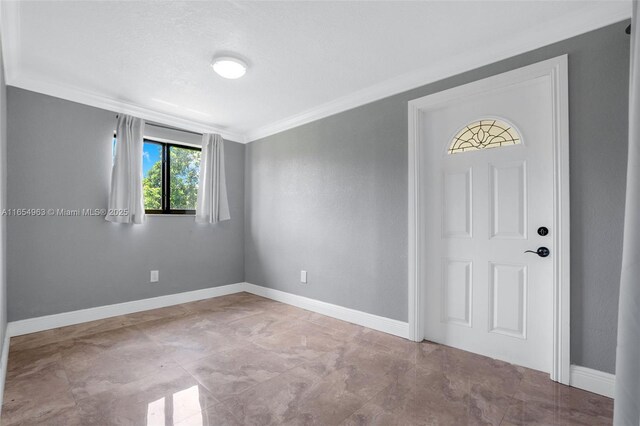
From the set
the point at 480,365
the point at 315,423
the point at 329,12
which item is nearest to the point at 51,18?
the point at 329,12

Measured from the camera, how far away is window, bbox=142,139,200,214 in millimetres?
3768

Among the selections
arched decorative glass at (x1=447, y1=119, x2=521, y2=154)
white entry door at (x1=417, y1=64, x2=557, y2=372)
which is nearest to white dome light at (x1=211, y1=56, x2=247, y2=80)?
white entry door at (x1=417, y1=64, x2=557, y2=372)

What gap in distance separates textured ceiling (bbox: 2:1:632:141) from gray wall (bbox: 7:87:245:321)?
370 millimetres

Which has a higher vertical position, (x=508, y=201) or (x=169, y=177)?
(x=169, y=177)

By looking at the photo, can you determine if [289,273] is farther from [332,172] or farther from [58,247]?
[58,247]

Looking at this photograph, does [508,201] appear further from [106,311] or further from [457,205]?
[106,311]

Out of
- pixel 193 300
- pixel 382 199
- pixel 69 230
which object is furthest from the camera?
pixel 193 300

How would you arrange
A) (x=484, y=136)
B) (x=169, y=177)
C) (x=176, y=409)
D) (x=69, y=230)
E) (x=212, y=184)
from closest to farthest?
(x=176, y=409) → (x=484, y=136) → (x=69, y=230) → (x=169, y=177) → (x=212, y=184)

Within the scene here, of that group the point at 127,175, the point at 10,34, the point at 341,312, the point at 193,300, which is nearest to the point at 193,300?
the point at 193,300

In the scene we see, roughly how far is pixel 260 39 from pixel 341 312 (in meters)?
2.67

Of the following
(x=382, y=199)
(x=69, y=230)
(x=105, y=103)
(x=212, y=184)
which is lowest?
(x=69, y=230)

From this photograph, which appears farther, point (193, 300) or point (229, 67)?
point (193, 300)

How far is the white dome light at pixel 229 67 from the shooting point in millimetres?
2452

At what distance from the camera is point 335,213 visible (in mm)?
3445
